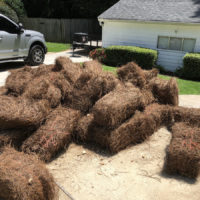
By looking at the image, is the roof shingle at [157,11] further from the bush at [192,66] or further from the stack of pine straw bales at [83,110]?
the stack of pine straw bales at [83,110]

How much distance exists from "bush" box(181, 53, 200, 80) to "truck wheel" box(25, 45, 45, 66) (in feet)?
23.5

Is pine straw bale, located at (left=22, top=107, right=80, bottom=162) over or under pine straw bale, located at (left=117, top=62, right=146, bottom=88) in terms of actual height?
under

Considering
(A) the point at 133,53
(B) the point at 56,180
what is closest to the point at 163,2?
(A) the point at 133,53

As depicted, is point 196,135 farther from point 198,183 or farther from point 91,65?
point 91,65

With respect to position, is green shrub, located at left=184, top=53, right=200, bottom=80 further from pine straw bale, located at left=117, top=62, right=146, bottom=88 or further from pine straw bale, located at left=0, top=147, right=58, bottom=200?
pine straw bale, located at left=0, top=147, right=58, bottom=200

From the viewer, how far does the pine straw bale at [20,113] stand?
3566 millimetres

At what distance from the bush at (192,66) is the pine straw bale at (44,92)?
7.78 m

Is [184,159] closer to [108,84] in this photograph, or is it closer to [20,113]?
[108,84]

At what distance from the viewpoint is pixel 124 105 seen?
4230 mm

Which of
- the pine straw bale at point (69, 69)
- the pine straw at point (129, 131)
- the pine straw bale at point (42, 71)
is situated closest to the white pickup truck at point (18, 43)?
the pine straw bale at point (42, 71)

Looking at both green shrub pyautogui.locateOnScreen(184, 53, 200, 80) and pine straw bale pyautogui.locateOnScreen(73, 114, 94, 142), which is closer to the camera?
pine straw bale pyautogui.locateOnScreen(73, 114, 94, 142)

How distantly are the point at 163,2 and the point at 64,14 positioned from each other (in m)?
16.2

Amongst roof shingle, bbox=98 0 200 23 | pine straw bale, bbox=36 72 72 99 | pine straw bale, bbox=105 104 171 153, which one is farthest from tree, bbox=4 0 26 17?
pine straw bale, bbox=105 104 171 153

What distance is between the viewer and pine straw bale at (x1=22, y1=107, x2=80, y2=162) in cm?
382
